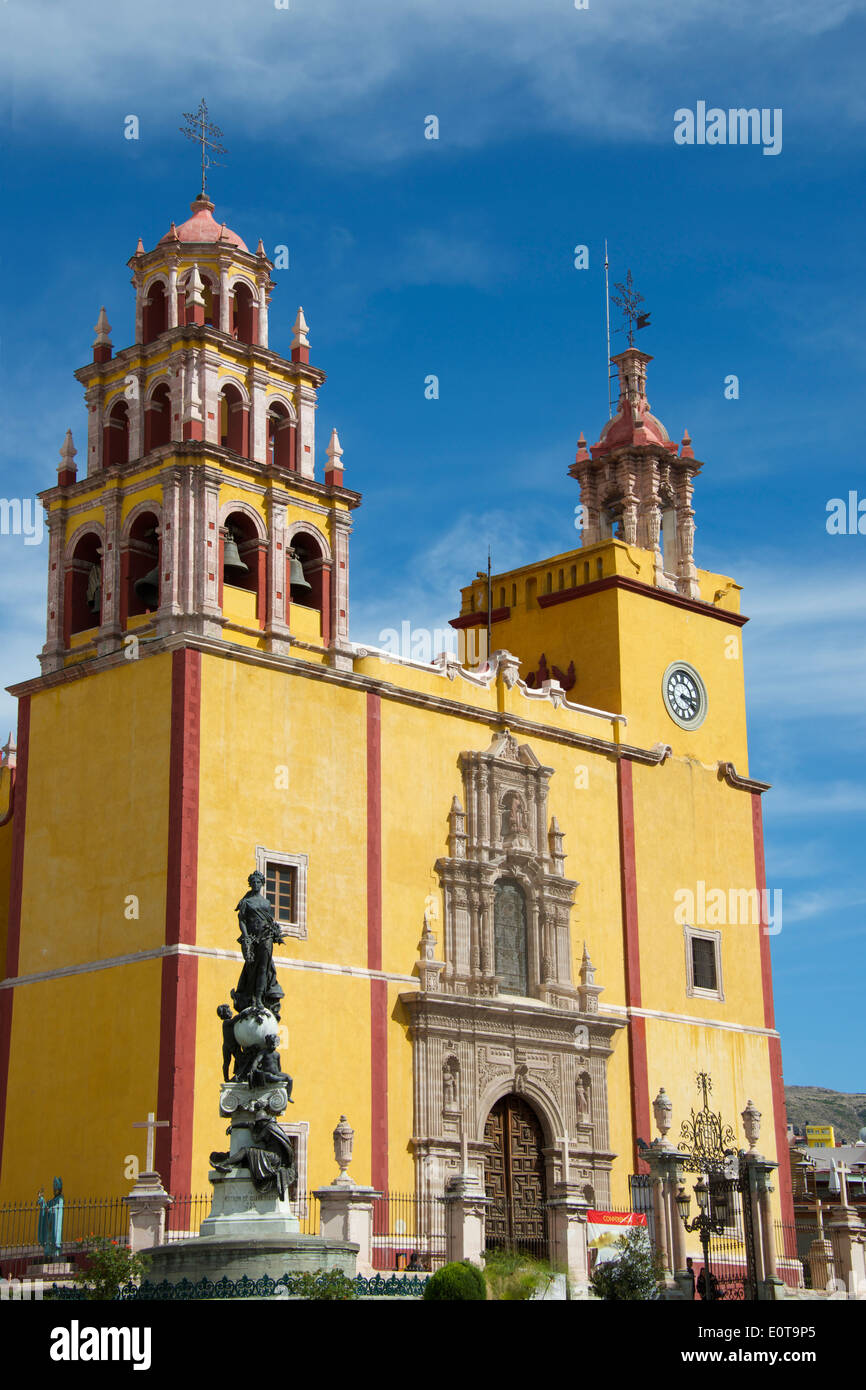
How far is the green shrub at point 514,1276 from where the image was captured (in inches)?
955

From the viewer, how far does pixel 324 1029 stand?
3272 centimetres

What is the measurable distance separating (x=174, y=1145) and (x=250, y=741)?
728cm

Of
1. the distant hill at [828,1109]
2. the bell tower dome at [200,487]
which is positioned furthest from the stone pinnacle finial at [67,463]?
the distant hill at [828,1109]

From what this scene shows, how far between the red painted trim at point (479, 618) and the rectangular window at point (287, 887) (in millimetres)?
14437

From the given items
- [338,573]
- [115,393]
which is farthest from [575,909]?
[115,393]

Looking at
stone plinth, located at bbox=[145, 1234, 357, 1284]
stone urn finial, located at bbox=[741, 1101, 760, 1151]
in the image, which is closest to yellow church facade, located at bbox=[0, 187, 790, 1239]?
stone urn finial, located at bbox=[741, 1101, 760, 1151]

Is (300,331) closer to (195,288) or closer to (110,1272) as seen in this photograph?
(195,288)

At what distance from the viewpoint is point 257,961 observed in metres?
22.2

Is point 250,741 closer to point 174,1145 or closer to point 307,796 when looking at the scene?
point 307,796

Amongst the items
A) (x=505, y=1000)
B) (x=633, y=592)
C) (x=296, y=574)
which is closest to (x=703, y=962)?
(x=505, y=1000)

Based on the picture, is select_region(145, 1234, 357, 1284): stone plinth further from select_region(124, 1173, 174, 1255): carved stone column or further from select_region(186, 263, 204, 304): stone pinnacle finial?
select_region(186, 263, 204, 304): stone pinnacle finial

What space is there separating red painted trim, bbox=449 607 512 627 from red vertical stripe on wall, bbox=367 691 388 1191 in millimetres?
11005

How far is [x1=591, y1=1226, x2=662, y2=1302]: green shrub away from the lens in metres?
26.8
